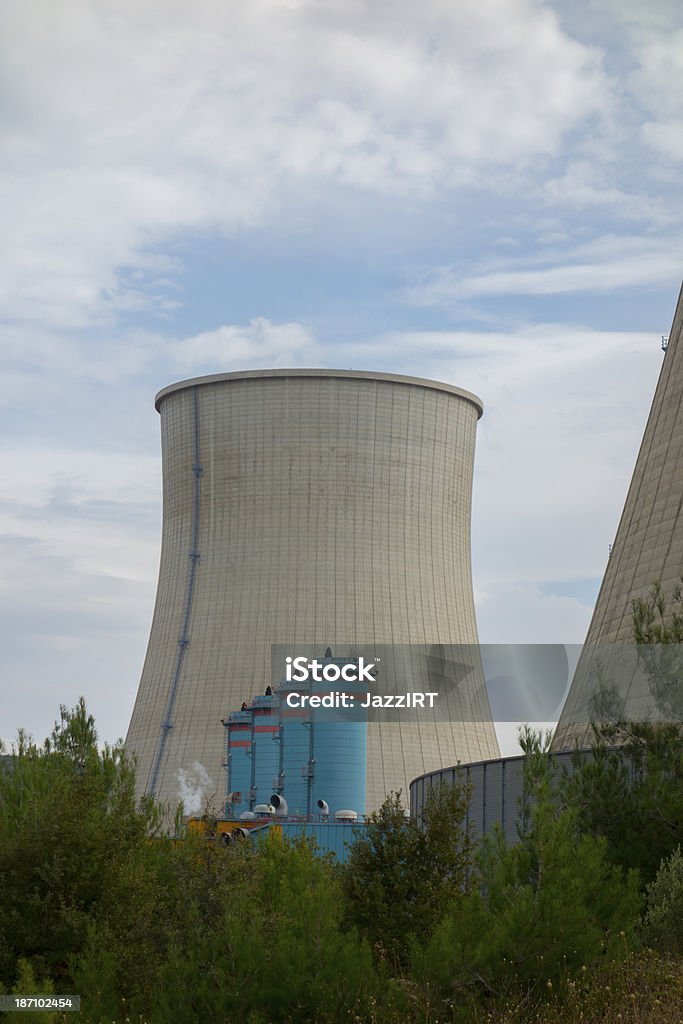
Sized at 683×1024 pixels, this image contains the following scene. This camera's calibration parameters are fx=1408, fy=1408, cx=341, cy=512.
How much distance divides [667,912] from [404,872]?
2.62m

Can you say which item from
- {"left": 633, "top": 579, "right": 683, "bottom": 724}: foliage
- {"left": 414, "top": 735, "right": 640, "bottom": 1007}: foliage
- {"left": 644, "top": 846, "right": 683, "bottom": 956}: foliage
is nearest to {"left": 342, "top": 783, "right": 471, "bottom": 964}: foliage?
{"left": 414, "top": 735, "right": 640, "bottom": 1007}: foliage

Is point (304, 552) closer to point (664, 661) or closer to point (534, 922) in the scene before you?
point (664, 661)

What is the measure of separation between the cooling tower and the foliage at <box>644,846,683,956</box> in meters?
3.59

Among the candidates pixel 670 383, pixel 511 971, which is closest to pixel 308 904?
pixel 511 971

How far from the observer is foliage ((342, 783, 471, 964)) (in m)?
10.5

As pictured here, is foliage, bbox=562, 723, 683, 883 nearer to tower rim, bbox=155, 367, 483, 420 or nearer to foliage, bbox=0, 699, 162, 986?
foliage, bbox=0, 699, 162, 986

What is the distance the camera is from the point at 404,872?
10.9m

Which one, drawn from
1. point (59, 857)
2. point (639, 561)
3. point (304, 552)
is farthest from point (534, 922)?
point (304, 552)

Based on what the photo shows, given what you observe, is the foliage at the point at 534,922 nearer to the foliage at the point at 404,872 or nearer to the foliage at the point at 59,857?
the foliage at the point at 404,872

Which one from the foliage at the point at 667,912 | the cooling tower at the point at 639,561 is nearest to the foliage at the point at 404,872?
the foliage at the point at 667,912

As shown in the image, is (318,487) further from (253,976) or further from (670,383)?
(253,976)

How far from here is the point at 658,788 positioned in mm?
9867

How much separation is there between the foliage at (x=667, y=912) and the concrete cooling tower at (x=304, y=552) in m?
16.0

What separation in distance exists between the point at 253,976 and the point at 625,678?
614 cm
